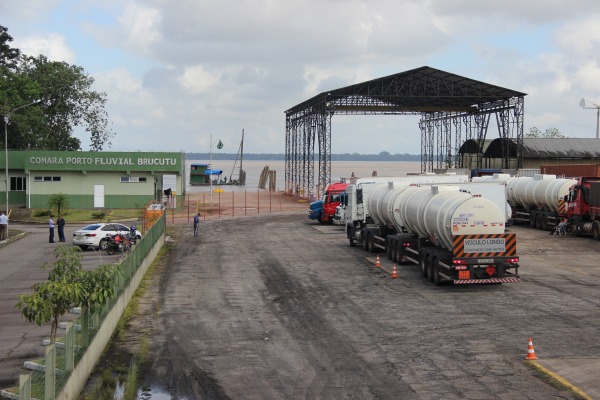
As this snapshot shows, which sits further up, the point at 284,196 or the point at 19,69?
the point at 19,69

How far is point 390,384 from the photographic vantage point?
15430mm

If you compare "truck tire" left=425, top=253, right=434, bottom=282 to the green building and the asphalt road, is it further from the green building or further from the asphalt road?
the green building

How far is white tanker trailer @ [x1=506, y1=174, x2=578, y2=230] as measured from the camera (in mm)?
47281

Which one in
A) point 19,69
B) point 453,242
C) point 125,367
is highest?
point 19,69

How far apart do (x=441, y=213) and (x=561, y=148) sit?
6341cm

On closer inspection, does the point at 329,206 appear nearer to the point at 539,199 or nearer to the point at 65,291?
the point at 539,199

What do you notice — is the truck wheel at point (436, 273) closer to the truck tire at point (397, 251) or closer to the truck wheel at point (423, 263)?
the truck wheel at point (423, 263)

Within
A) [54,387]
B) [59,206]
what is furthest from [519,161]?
[54,387]

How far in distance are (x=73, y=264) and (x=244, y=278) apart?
49.8 feet

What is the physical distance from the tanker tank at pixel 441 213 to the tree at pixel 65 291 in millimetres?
13986

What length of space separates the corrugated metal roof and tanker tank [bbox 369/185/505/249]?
174ft

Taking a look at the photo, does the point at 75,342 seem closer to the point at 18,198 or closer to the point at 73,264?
the point at 73,264

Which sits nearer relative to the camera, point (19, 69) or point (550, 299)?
point (550, 299)

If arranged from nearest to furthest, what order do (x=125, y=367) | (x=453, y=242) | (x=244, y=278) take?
(x=125, y=367) → (x=453, y=242) → (x=244, y=278)
